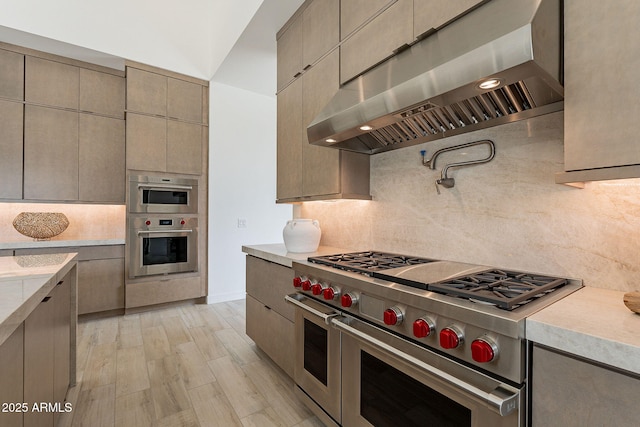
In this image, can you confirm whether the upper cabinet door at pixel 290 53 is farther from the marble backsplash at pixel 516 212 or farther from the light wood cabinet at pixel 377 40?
the marble backsplash at pixel 516 212

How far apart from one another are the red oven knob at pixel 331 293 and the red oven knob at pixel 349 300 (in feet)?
0.26

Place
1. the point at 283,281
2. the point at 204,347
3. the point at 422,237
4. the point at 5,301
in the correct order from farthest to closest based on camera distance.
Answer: the point at 204,347
the point at 283,281
the point at 422,237
the point at 5,301

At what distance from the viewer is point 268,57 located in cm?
340

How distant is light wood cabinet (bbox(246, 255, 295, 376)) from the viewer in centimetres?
201

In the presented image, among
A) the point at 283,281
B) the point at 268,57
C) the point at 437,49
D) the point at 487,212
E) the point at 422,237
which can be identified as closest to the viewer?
the point at 437,49

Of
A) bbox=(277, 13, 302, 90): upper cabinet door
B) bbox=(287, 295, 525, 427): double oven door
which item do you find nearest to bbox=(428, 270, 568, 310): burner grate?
bbox=(287, 295, 525, 427): double oven door

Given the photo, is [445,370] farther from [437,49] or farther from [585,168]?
[437,49]

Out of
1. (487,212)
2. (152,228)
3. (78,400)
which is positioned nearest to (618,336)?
(487,212)

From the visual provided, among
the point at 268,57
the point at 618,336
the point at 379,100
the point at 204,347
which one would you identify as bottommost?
the point at 204,347

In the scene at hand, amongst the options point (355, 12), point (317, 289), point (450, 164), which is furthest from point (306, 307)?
point (355, 12)

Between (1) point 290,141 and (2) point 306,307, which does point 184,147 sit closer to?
(1) point 290,141

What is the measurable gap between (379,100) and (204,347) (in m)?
2.50

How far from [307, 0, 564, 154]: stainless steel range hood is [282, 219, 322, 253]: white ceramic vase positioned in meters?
0.67

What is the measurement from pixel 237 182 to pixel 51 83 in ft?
7.31
